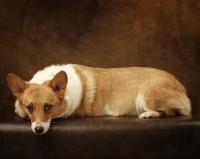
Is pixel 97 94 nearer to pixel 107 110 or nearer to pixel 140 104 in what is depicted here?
pixel 107 110

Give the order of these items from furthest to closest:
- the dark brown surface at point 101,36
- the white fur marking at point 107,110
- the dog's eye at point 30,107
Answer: the dark brown surface at point 101,36 < the white fur marking at point 107,110 < the dog's eye at point 30,107

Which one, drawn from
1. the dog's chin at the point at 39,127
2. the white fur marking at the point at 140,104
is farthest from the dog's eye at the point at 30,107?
the white fur marking at the point at 140,104

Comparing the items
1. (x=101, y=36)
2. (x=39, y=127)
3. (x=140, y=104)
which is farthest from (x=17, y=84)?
(x=101, y=36)

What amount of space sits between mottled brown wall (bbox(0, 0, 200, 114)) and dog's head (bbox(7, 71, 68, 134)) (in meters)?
0.85

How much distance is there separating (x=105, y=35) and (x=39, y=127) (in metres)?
1.48

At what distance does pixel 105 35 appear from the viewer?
326 centimetres

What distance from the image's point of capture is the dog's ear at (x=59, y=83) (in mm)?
2375

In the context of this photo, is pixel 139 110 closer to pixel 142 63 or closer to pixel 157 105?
pixel 157 105

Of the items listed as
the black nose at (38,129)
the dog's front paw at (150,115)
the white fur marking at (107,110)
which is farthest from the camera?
the white fur marking at (107,110)

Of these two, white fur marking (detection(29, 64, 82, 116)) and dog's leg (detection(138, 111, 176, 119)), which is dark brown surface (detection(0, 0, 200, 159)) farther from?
dog's leg (detection(138, 111, 176, 119))

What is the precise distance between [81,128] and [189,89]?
1526mm

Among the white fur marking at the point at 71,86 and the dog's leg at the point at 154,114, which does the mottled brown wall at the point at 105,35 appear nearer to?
the white fur marking at the point at 71,86

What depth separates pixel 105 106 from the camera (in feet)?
9.09

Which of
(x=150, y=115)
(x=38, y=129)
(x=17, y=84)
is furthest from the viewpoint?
(x=150, y=115)
